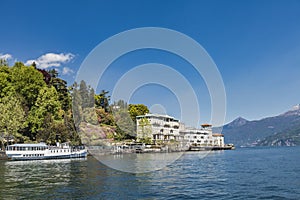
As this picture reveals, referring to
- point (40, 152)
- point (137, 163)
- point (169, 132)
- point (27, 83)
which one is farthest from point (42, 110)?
point (169, 132)

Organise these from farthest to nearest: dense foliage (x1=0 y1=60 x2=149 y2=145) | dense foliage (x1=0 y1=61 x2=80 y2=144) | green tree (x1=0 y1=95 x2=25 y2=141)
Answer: dense foliage (x1=0 y1=61 x2=80 y2=144), dense foliage (x1=0 y1=60 x2=149 y2=145), green tree (x1=0 y1=95 x2=25 y2=141)

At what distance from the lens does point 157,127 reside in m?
129

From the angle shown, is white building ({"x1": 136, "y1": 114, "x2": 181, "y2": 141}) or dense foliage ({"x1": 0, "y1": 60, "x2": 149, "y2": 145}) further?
white building ({"x1": 136, "y1": 114, "x2": 181, "y2": 141})

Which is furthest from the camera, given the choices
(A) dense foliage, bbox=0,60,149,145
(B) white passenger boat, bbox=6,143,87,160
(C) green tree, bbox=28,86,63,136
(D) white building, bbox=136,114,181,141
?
(D) white building, bbox=136,114,181,141

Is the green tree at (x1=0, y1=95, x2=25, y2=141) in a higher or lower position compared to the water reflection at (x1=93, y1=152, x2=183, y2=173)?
higher

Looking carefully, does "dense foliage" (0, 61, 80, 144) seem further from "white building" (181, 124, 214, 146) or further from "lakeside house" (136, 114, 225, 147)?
"white building" (181, 124, 214, 146)

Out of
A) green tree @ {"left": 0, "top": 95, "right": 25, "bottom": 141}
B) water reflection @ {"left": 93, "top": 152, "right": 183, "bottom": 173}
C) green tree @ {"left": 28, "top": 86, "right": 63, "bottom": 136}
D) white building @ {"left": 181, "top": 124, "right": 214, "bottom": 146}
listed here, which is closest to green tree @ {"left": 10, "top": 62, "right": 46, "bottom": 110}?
green tree @ {"left": 28, "top": 86, "right": 63, "bottom": 136}

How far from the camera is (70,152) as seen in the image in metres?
71.1

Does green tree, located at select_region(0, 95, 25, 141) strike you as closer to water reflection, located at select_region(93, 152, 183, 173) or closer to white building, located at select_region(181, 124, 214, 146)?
water reflection, located at select_region(93, 152, 183, 173)

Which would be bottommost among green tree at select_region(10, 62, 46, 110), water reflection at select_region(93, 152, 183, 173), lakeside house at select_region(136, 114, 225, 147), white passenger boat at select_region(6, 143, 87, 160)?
water reflection at select_region(93, 152, 183, 173)

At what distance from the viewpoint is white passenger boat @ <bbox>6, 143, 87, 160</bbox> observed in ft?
209

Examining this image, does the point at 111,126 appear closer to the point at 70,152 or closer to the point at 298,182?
the point at 70,152

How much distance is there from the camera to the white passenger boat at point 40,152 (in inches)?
2502

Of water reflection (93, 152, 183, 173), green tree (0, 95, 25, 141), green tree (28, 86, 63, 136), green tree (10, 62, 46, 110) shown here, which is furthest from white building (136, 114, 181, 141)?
green tree (0, 95, 25, 141)
